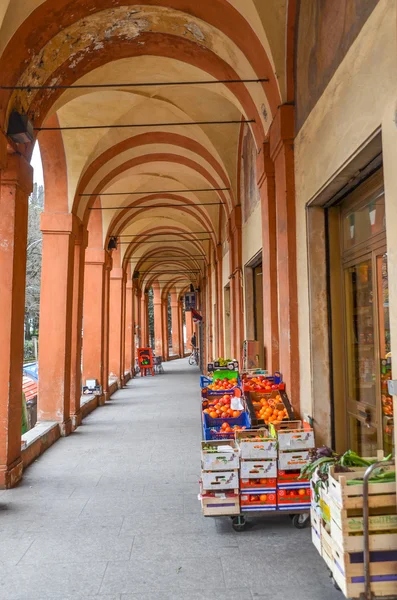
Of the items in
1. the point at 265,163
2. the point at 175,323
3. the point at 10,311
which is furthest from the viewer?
the point at 175,323

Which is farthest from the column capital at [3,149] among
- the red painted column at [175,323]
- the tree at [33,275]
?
the red painted column at [175,323]

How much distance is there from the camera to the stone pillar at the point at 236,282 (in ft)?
33.2

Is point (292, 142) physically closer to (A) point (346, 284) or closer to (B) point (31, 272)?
(A) point (346, 284)

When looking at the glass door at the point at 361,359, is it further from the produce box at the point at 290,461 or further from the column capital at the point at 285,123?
the column capital at the point at 285,123

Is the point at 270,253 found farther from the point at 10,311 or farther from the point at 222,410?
the point at 10,311

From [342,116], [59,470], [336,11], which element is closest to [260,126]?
[336,11]

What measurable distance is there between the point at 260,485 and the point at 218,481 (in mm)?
395

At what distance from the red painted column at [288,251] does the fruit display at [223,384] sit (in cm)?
107

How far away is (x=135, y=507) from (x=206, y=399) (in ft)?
5.96

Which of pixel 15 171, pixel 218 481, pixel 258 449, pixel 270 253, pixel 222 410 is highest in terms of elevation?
pixel 15 171

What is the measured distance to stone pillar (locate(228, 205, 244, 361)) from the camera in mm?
10125

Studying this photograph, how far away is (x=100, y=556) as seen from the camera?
3.71 meters

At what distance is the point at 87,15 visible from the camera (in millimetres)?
5957

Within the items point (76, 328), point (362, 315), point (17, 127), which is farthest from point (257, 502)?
point (76, 328)
